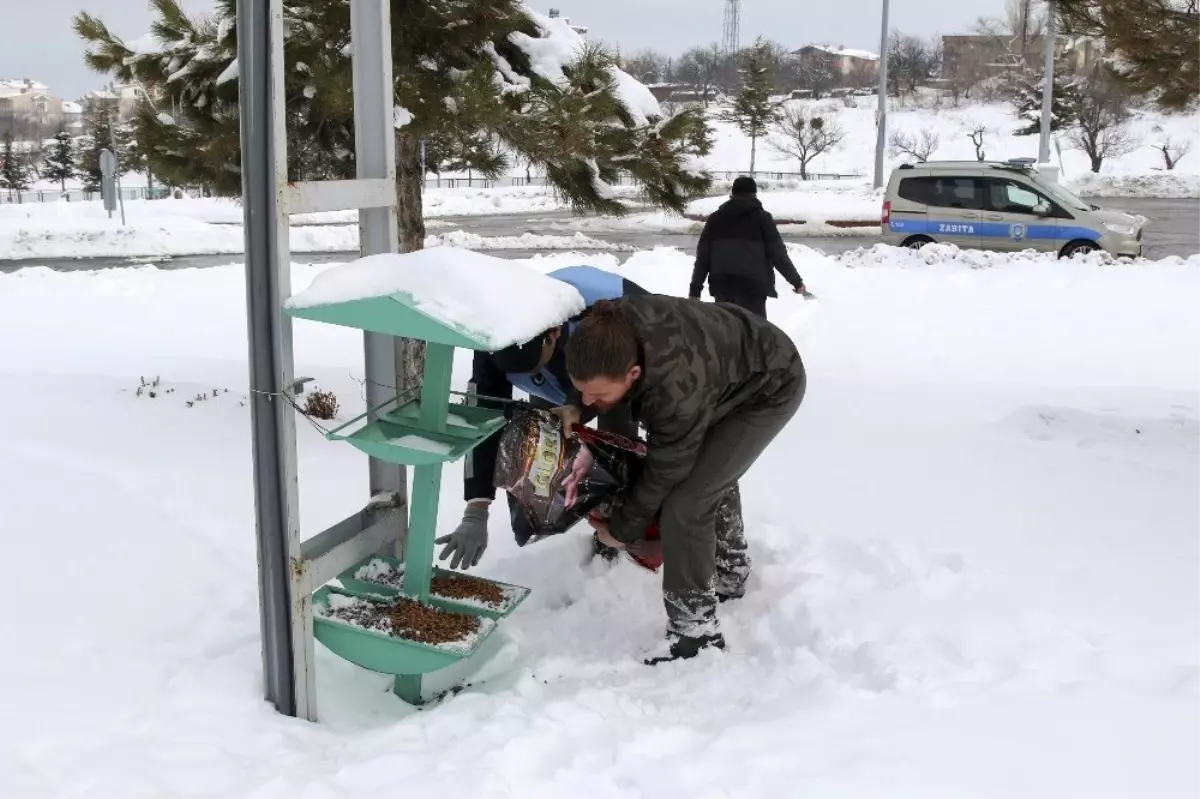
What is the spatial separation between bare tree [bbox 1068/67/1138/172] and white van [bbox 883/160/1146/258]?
80.0 feet

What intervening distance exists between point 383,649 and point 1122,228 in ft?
44.5

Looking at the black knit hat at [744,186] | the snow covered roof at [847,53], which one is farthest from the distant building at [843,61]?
the black knit hat at [744,186]

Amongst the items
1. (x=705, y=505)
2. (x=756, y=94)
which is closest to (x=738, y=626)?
(x=705, y=505)

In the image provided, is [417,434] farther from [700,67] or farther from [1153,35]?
[700,67]

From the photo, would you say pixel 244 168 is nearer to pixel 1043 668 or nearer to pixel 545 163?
pixel 1043 668

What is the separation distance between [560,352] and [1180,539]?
273 centimetres

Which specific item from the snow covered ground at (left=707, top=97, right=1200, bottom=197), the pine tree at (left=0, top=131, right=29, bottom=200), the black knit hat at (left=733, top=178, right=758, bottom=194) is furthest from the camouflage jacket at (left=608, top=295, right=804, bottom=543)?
the pine tree at (left=0, top=131, right=29, bottom=200)

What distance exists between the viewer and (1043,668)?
310cm

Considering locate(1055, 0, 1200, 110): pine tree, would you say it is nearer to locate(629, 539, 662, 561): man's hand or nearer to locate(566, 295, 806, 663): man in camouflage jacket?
locate(566, 295, 806, 663): man in camouflage jacket

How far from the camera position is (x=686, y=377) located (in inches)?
117

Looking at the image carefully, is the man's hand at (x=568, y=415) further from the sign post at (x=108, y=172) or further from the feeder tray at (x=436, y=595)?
the sign post at (x=108, y=172)

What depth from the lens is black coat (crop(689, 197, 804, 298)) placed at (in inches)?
290

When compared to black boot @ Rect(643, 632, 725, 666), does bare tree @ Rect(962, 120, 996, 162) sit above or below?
above

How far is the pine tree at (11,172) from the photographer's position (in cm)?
4328
